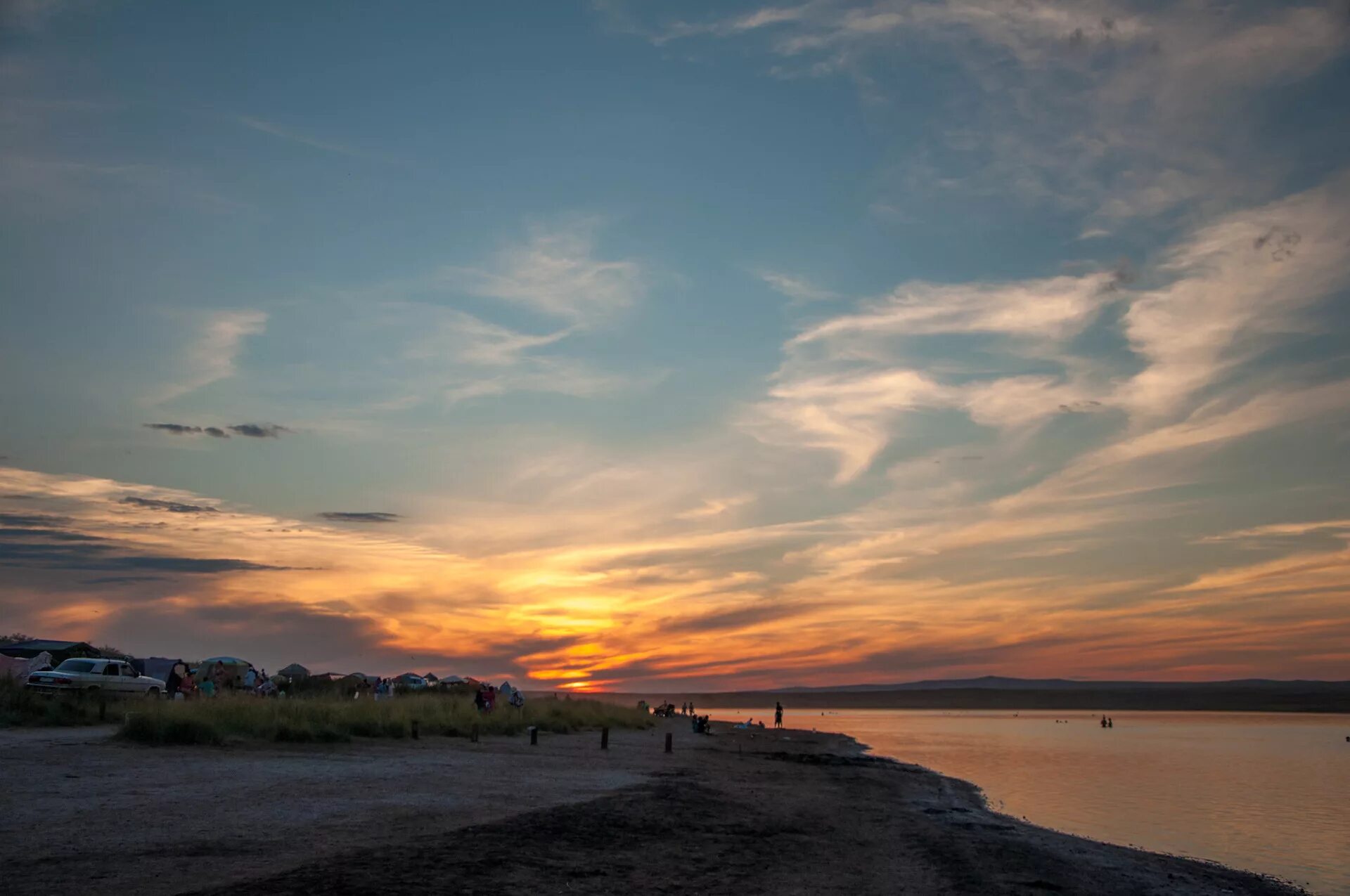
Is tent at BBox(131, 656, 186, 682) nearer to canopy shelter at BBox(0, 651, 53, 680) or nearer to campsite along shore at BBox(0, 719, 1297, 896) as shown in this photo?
canopy shelter at BBox(0, 651, 53, 680)

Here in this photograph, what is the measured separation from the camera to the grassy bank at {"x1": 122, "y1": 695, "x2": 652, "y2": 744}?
81.5 feet

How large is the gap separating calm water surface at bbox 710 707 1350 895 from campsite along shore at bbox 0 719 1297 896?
2.95m

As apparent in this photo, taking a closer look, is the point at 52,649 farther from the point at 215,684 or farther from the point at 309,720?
the point at 309,720

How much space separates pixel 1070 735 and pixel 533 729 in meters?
52.1

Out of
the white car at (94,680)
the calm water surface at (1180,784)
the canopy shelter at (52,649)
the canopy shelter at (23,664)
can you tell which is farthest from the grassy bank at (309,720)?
the canopy shelter at (52,649)

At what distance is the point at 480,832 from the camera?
14.9 metres

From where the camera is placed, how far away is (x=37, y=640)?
64.8 m

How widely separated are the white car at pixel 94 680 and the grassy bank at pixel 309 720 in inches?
182

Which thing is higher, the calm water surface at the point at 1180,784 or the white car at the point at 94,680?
the white car at the point at 94,680

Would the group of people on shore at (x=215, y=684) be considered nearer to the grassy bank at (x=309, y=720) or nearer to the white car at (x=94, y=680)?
the white car at (x=94, y=680)

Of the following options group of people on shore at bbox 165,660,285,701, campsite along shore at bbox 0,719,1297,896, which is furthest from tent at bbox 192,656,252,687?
campsite along shore at bbox 0,719,1297,896

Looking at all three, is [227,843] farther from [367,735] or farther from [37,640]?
[37,640]

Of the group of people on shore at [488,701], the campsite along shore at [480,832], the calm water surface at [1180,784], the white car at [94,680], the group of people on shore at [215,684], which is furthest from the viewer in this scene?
the group of people on shore at [488,701]

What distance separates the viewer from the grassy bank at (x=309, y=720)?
24844 mm
